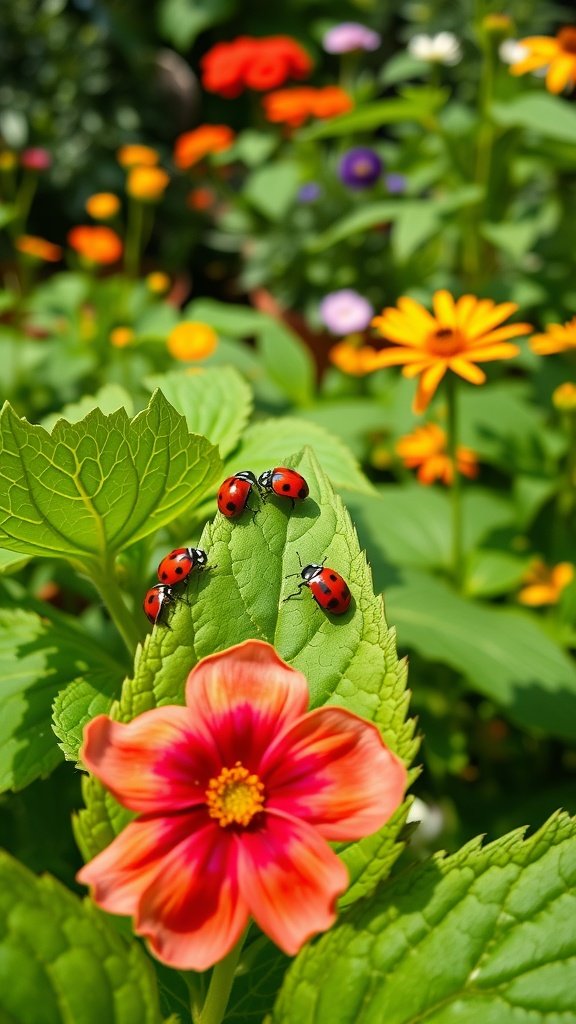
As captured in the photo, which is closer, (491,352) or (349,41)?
(491,352)

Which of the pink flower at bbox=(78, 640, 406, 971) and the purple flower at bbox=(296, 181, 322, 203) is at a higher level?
A: the pink flower at bbox=(78, 640, 406, 971)

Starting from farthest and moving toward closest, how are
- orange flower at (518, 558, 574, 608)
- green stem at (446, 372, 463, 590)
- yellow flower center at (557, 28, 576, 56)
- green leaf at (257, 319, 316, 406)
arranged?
green leaf at (257, 319, 316, 406) < yellow flower center at (557, 28, 576, 56) < orange flower at (518, 558, 574, 608) < green stem at (446, 372, 463, 590)

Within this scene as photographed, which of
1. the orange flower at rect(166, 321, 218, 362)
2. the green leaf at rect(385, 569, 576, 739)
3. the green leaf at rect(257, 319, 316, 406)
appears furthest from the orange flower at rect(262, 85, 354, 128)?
the green leaf at rect(385, 569, 576, 739)

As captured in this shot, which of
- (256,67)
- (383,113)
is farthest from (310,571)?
(256,67)

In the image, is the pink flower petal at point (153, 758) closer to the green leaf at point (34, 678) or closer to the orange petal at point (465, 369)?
the green leaf at point (34, 678)

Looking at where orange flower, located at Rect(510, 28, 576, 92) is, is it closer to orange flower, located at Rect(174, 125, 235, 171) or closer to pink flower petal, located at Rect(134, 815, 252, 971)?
orange flower, located at Rect(174, 125, 235, 171)

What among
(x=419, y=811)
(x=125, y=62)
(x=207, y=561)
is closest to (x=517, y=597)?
(x=419, y=811)

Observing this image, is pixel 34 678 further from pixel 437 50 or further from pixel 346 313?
pixel 437 50
